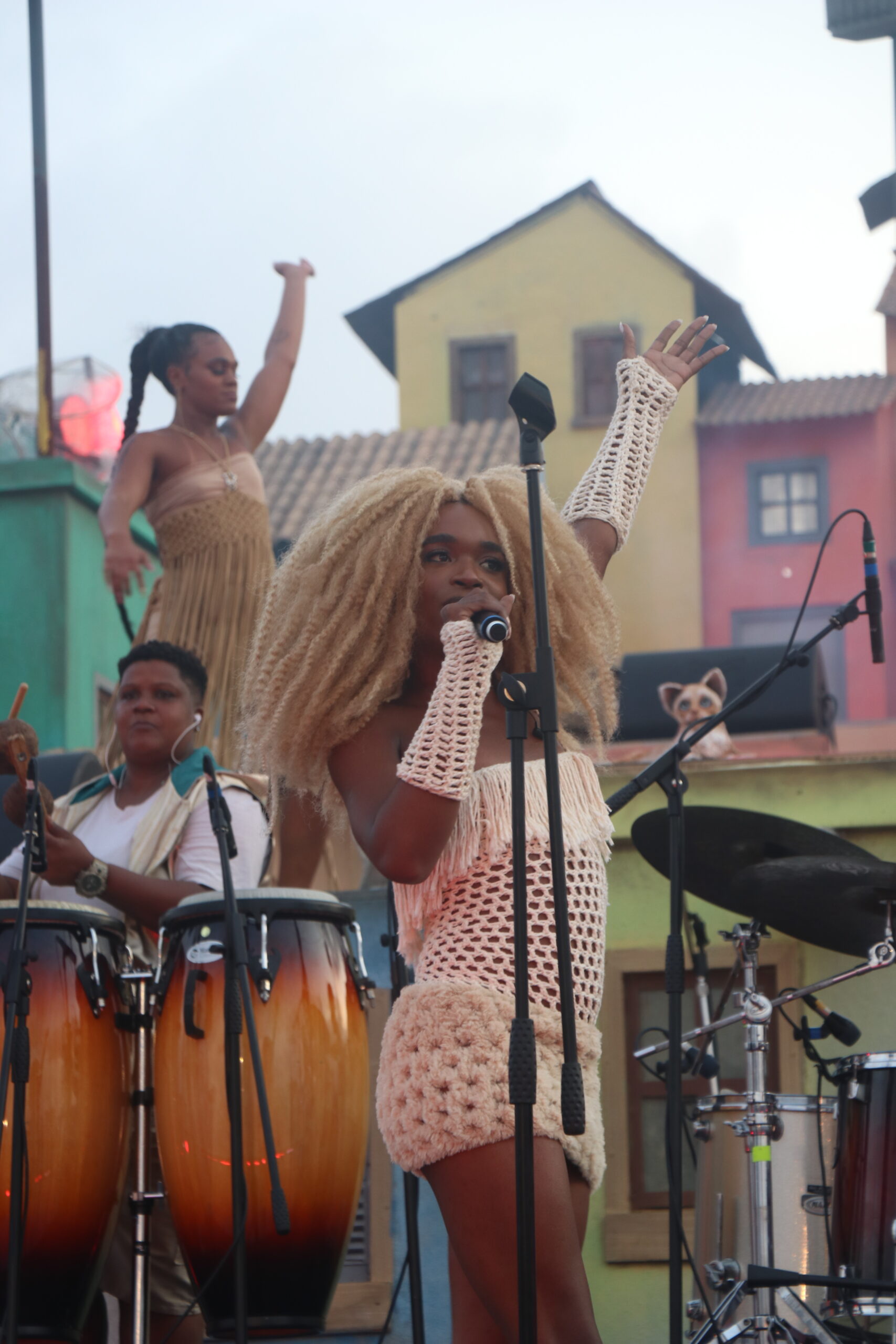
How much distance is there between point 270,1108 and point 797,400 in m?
21.2

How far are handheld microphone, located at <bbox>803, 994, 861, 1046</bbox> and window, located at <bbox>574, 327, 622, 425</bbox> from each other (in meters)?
20.0

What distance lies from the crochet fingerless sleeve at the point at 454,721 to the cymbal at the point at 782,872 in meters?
1.46

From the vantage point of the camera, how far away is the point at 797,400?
23344 mm

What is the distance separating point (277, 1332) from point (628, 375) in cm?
212

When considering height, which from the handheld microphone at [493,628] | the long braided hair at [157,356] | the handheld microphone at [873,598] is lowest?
the handheld microphone at [493,628]

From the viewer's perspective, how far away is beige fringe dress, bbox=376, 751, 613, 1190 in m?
2.22

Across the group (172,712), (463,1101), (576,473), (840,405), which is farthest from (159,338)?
(840,405)

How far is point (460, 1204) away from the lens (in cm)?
220

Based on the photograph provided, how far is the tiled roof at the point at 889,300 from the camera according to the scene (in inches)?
886

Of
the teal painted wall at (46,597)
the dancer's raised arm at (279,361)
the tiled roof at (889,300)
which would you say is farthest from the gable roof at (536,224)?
the dancer's raised arm at (279,361)

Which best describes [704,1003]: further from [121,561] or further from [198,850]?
[121,561]

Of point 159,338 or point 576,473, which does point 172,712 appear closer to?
point 159,338

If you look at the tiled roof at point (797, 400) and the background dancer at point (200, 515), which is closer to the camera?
the background dancer at point (200, 515)

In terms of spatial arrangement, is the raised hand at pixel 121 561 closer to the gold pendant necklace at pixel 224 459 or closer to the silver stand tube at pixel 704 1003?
the gold pendant necklace at pixel 224 459
